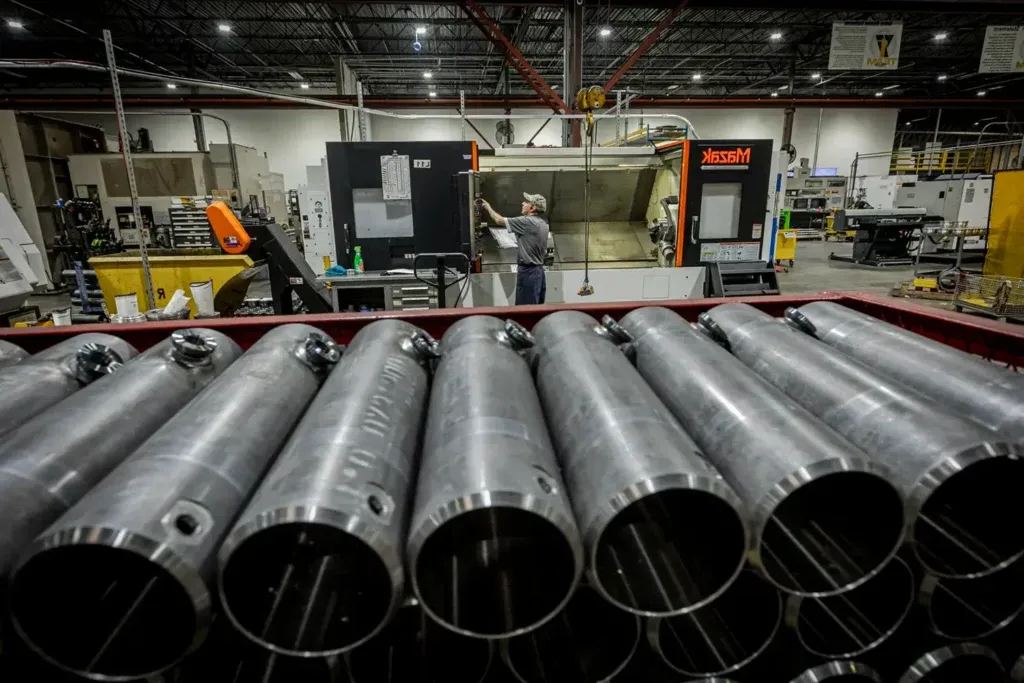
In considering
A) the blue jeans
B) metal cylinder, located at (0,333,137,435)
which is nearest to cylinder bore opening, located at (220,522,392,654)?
metal cylinder, located at (0,333,137,435)

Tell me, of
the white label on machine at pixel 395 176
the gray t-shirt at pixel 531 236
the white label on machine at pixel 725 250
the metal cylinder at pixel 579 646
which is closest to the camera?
the metal cylinder at pixel 579 646

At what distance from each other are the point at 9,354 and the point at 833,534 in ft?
7.79

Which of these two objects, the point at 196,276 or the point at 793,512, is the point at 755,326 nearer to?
the point at 793,512

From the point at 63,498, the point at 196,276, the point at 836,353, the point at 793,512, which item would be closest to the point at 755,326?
the point at 836,353

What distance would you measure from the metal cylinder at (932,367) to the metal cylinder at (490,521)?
943 millimetres

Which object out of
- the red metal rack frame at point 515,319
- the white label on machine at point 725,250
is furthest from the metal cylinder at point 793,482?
the white label on machine at point 725,250

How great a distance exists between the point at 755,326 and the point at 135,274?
18.7ft

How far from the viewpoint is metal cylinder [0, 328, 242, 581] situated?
3.13 ft

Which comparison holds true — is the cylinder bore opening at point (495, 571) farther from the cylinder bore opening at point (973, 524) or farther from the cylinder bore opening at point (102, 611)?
the cylinder bore opening at point (973, 524)

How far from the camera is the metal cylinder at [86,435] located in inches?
37.6

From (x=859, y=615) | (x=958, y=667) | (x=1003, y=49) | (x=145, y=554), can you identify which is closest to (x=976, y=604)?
(x=958, y=667)

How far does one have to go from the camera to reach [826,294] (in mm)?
2385

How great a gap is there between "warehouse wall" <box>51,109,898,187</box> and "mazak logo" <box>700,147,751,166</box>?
1159 cm

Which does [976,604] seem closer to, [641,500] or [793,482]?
[793,482]
